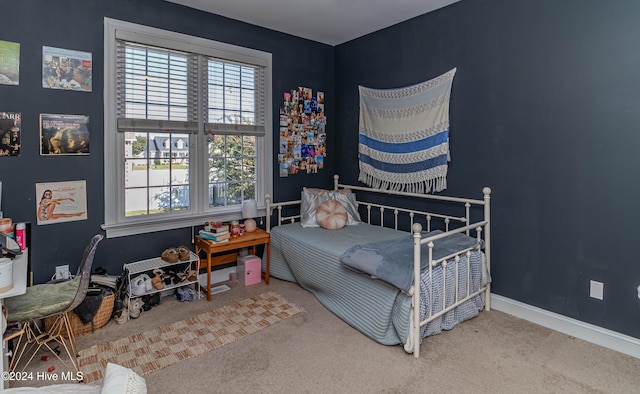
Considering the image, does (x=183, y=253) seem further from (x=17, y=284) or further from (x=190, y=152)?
(x=17, y=284)

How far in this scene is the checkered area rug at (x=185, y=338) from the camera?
2135 millimetres

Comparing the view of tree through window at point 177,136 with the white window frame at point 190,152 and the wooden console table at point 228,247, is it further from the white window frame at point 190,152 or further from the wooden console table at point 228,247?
the wooden console table at point 228,247

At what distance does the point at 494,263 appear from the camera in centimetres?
291

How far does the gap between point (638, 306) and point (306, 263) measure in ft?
7.26

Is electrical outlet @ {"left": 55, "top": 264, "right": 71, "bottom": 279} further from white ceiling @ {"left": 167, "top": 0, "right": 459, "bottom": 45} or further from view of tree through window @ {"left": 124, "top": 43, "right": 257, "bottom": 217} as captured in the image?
white ceiling @ {"left": 167, "top": 0, "right": 459, "bottom": 45}

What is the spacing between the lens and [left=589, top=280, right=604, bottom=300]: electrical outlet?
2375 mm

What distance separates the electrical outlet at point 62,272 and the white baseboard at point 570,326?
3.22 metres

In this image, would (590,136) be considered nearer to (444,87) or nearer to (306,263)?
(444,87)

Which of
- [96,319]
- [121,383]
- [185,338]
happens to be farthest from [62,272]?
[121,383]

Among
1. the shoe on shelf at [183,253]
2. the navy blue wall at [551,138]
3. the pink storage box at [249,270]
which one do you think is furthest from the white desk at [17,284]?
the navy blue wall at [551,138]

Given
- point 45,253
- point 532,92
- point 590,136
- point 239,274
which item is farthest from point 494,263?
point 45,253

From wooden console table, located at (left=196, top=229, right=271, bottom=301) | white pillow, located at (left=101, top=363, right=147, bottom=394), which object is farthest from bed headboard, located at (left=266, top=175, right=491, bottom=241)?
white pillow, located at (left=101, top=363, right=147, bottom=394)

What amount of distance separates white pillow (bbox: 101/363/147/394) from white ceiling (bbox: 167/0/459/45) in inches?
115

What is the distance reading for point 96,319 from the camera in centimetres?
249
